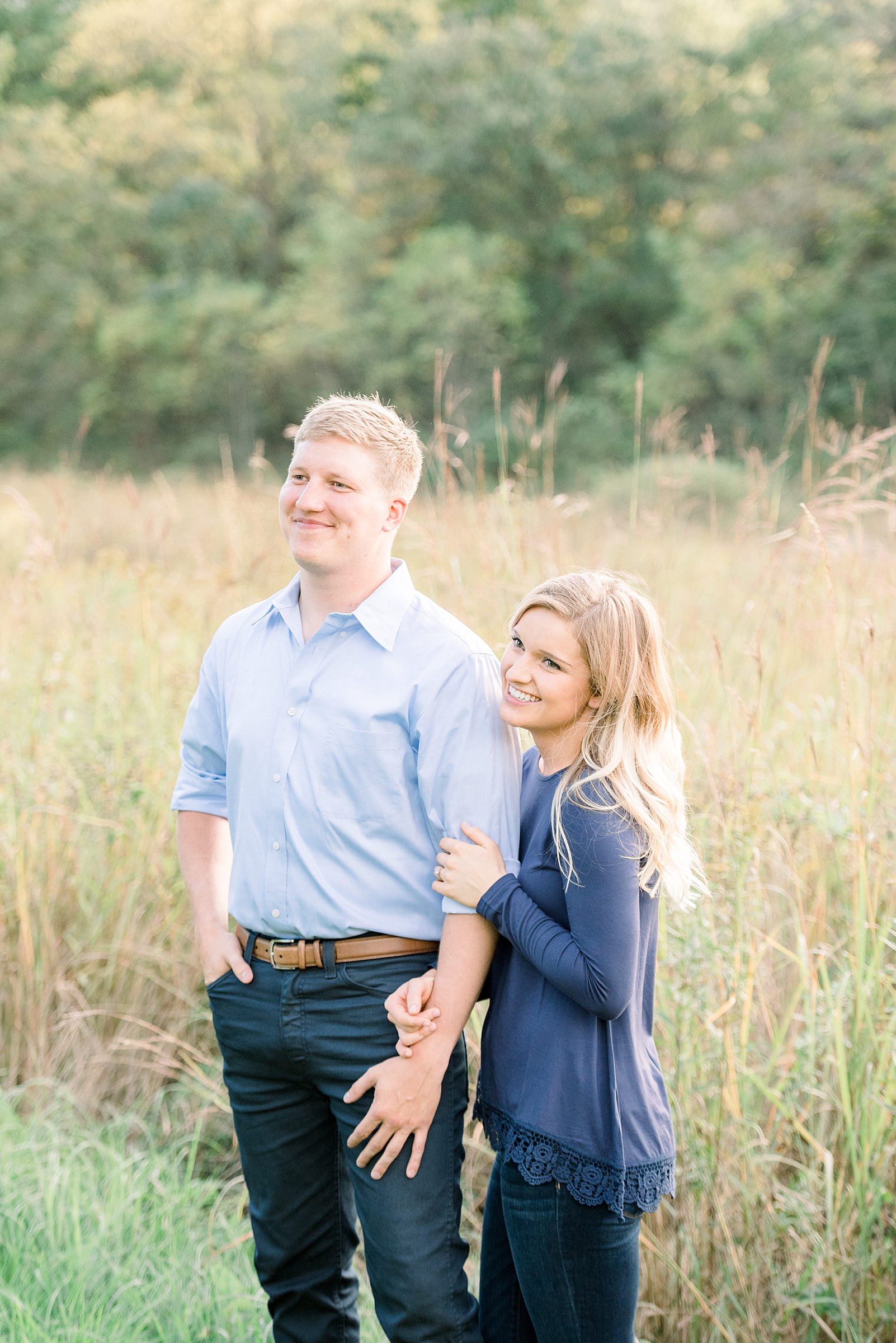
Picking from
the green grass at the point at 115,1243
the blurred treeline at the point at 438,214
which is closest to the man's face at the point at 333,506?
the green grass at the point at 115,1243

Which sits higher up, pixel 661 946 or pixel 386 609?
pixel 386 609

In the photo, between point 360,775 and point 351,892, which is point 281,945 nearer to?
point 351,892

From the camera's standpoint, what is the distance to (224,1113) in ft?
9.92

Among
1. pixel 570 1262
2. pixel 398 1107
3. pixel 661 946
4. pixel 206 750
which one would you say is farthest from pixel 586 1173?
pixel 206 750

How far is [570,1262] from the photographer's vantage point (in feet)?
5.51

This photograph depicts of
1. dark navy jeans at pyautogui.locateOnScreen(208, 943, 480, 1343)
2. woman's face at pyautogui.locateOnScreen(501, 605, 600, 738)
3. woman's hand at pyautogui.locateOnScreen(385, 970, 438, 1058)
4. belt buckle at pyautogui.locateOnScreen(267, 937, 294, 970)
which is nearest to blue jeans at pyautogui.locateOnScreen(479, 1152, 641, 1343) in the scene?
dark navy jeans at pyautogui.locateOnScreen(208, 943, 480, 1343)

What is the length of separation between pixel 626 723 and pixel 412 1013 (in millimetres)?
569

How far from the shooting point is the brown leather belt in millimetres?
1855

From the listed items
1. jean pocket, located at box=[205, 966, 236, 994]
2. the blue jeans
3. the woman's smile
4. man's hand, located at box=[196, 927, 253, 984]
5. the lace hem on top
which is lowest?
the blue jeans

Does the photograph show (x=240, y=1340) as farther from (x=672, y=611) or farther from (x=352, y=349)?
(x=352, y=349)

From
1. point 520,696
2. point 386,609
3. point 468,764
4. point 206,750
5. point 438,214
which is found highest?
point 438,214

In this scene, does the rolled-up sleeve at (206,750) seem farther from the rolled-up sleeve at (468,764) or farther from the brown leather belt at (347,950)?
the rolled-up sleeve at (468,764)

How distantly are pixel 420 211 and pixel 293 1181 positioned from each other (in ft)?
69.8

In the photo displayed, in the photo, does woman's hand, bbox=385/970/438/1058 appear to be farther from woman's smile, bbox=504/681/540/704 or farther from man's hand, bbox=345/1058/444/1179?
woman's smile, bbox=504/681/540/704
